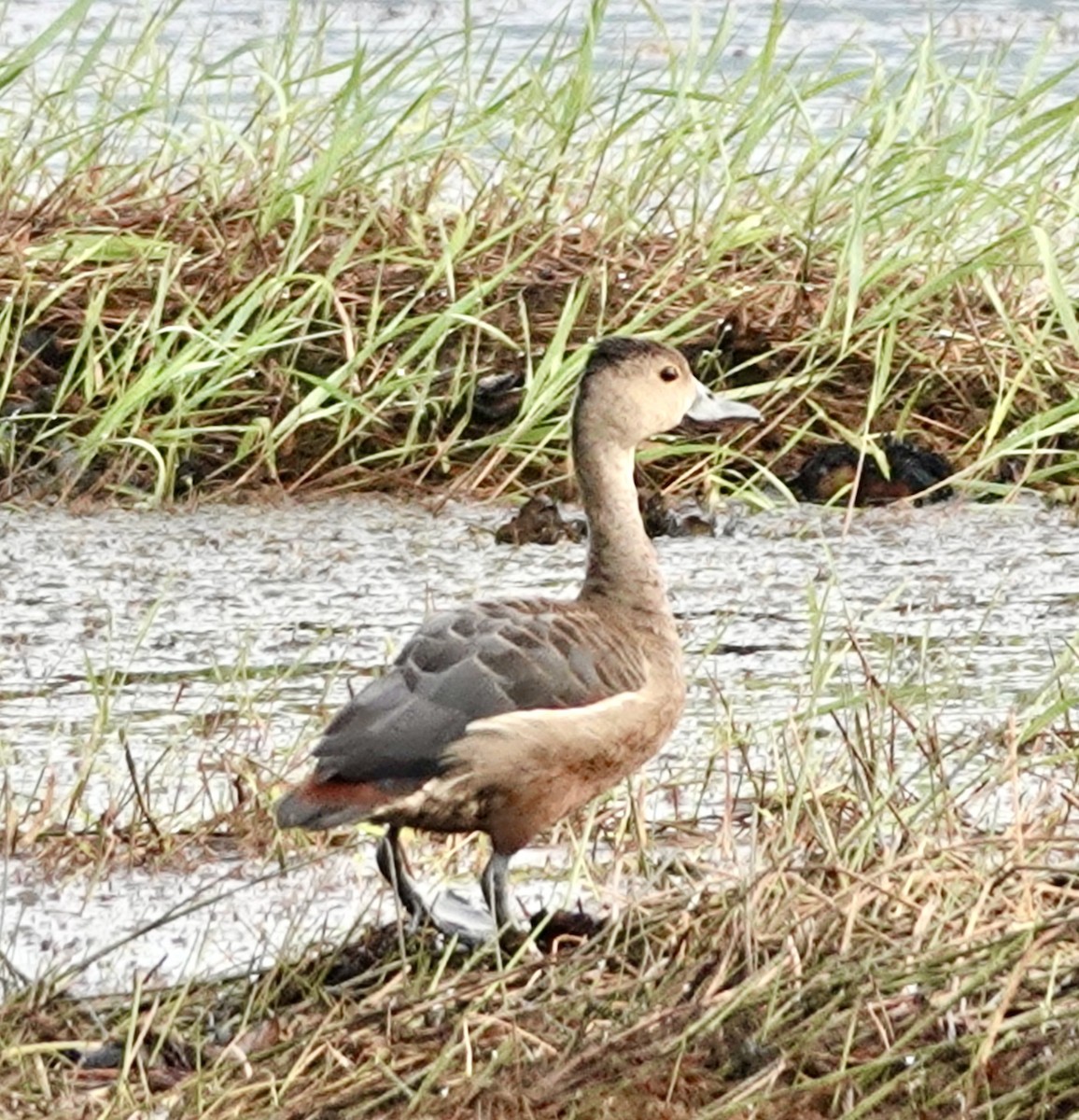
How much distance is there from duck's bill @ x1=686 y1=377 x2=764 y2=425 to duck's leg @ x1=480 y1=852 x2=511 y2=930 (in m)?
1.06

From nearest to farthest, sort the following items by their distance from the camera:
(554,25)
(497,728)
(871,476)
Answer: (497,728) → (871,476) → (554,25)

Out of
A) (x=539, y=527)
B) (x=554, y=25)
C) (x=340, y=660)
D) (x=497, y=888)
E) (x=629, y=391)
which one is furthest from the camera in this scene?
(x=554, y=25)

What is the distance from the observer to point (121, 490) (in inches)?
290

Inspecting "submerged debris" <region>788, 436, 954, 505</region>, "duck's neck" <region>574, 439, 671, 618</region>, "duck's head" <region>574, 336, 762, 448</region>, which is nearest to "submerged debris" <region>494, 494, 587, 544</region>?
"submerged debris" <region>788, 436, 954, 505</region>

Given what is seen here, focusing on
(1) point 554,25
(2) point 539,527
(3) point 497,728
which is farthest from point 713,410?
(1) point 554,25

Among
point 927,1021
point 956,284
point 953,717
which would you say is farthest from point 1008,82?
point 927,1021

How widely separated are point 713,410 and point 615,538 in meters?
0.49

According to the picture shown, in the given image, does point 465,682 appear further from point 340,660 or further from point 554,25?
point 554,25

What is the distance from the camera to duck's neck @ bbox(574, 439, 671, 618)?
493 centimetres

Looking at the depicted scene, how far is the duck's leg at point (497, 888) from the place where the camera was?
4.47 metres

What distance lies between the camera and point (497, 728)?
4.36 m

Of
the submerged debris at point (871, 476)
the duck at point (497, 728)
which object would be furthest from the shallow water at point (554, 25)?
the duck at point (497, 728)

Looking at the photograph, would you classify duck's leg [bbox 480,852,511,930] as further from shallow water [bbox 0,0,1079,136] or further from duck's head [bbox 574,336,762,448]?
shallow water [bbox 0,0,1079,136]

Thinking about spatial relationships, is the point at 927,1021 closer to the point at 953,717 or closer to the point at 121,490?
the point at 953,717
